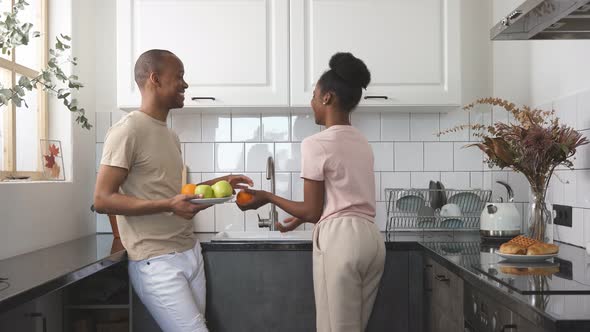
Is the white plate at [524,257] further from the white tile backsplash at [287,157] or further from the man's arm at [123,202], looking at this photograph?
the white tile backsplash at [287,157]

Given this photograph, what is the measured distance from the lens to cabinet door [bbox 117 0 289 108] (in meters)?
2.81

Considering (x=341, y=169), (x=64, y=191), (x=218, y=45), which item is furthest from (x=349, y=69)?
(x=64, y=191)

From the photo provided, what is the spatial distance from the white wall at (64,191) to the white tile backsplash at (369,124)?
1343 millimetres

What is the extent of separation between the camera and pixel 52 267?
1.99 m

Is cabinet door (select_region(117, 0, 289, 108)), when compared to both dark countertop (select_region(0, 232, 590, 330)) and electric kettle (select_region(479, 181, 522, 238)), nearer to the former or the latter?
dark countertop (select_region(0, 232, 590, 330))

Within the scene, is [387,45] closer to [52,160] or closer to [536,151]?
[536,151]

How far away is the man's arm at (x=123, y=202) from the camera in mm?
1993

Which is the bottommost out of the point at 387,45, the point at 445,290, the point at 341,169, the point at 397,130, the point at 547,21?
the point at 445,290

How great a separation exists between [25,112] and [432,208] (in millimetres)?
1903

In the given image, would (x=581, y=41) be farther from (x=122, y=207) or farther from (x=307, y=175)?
(x=122, y=207)

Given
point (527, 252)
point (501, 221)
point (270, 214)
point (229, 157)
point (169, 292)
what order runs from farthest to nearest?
point (229, 157) < point (270, 214) < point (501, 221) < point (169, 292) < point (527, 252)

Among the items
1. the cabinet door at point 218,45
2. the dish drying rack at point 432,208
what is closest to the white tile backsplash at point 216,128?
the cabinet door at point 218,45

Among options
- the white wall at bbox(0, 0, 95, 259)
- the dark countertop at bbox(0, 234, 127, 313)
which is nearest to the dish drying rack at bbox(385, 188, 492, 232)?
the dark countertop at bbox(0, 234, 127, 313)

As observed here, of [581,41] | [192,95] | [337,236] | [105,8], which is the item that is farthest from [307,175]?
[105,8]
